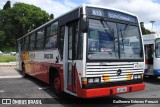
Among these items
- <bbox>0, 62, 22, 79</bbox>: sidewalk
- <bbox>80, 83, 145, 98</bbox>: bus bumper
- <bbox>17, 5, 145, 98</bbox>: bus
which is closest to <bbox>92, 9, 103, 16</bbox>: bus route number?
<bbox>17, 5, 145, 98</bbox>: bus

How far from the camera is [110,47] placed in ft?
27.4

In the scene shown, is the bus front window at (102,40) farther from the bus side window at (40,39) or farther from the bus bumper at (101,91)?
the bus side window at (40,39)

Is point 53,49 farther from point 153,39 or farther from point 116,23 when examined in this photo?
point 153,39

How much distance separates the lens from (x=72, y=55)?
8.74m

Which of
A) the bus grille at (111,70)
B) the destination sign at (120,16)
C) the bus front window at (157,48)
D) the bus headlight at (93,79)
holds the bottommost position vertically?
the bus headlight at (93,79)

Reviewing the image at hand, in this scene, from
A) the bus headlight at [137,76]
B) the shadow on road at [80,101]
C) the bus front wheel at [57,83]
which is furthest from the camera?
the bus front wheel at [57,83]

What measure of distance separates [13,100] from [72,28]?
3.46 meters

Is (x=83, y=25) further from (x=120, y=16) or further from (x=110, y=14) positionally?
(x=120, y=16)

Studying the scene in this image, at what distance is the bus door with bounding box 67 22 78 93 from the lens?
8.54 m

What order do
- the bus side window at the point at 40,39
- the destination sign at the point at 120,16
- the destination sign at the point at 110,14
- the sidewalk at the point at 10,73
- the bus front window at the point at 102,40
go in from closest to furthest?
the bus front window at the point at 102,40 → the destination sign at the point at 110,14 → the destination sign at the point at 120,16 → the bus side window at the point at 40,39 → the sidewalk at the point at 10,73

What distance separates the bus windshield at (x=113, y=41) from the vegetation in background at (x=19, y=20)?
2597 inches

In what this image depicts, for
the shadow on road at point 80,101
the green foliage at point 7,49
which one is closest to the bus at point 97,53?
the shadow on road at point 80,101

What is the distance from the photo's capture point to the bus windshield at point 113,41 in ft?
26.4

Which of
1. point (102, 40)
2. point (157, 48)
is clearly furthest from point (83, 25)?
point (157, 48)
